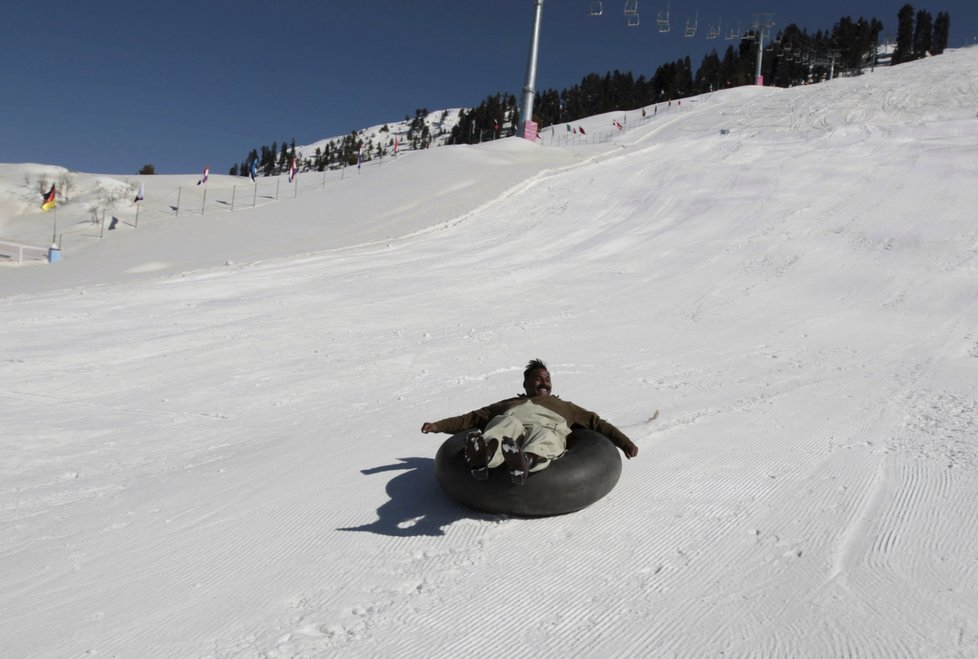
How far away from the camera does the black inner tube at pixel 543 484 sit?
390cm

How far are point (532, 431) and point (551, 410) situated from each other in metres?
0.42

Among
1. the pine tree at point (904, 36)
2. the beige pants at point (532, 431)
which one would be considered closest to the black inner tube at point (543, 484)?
the beige pants at point (532, 431)

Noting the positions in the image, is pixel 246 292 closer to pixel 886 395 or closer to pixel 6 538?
pixel 6 538

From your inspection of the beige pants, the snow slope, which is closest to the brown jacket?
the beige pants

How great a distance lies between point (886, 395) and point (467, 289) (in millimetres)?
6990

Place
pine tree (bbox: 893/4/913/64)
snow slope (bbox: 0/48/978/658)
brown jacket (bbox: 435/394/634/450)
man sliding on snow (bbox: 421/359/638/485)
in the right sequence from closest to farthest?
snow slope (bbox: 0/48/978/658), man sliding on snow (bbox: 421/359/638/485), brown jacket (bbox: 435/394/634/450), pine tree (bbox: 893/4/913/64)

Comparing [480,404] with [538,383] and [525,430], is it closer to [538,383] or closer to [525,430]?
[538,383]

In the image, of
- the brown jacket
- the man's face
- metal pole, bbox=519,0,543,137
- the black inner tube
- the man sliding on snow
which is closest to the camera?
the man sliding on snow

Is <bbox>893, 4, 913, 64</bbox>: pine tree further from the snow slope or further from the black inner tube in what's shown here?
the black inner tube

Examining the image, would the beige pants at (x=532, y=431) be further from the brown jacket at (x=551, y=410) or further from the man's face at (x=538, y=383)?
the man's face at (x=538, y=383)

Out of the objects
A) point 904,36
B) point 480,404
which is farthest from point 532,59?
point 904,36

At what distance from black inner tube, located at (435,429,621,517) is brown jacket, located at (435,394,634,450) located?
29 centimetres

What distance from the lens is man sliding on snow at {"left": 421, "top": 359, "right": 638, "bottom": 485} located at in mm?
3801

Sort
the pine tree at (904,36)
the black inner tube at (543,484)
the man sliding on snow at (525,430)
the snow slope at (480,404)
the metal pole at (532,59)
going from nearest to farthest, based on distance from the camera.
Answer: the snow slope at (480,404) → the man sliding on snow at (525,430) → the black inner tube at (543,484) → the metal pole at (532,59) → the pine tree at (904,36)
